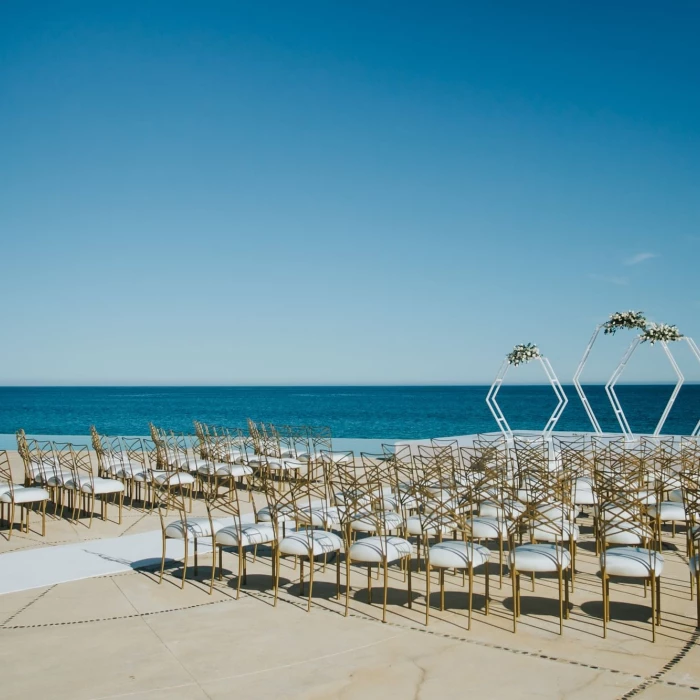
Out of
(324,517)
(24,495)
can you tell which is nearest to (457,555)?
(324,517)

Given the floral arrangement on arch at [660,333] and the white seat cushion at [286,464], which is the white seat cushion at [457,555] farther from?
the floral arrangement on arch at [660,333]

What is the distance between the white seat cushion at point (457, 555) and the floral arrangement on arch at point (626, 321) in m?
10.0

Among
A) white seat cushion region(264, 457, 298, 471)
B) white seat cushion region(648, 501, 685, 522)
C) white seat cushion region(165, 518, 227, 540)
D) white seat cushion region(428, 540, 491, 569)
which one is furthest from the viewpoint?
white seat cushion region(264, 457, 298, 471)

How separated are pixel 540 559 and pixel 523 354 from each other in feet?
34.0

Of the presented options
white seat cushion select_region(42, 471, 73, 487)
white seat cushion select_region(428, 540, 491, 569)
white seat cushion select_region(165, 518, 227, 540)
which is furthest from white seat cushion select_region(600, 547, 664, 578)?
white seat cushion select_region(42, 471, 73, 487)

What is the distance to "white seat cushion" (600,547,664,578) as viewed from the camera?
484 centimetres

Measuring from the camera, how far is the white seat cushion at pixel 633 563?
4840mm

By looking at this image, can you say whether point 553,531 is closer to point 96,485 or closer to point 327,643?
point 327,643

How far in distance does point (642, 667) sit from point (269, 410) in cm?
6924

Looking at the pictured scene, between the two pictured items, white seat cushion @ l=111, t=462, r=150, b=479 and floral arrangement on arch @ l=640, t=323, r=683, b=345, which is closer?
white seat cushion @ l=111, t=462, r=150, b=479

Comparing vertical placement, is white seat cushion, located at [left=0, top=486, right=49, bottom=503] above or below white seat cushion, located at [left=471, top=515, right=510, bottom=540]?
below

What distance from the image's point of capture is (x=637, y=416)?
56562 millimetres

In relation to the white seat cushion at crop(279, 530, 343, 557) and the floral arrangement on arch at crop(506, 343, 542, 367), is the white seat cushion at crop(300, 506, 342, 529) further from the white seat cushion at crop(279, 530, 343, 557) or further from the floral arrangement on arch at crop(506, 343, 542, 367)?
the floral arrangement on arch at crop(506, 343, 542, 367)

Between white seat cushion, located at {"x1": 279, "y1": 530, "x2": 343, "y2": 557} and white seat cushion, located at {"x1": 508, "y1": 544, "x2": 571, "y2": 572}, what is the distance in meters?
1.47
